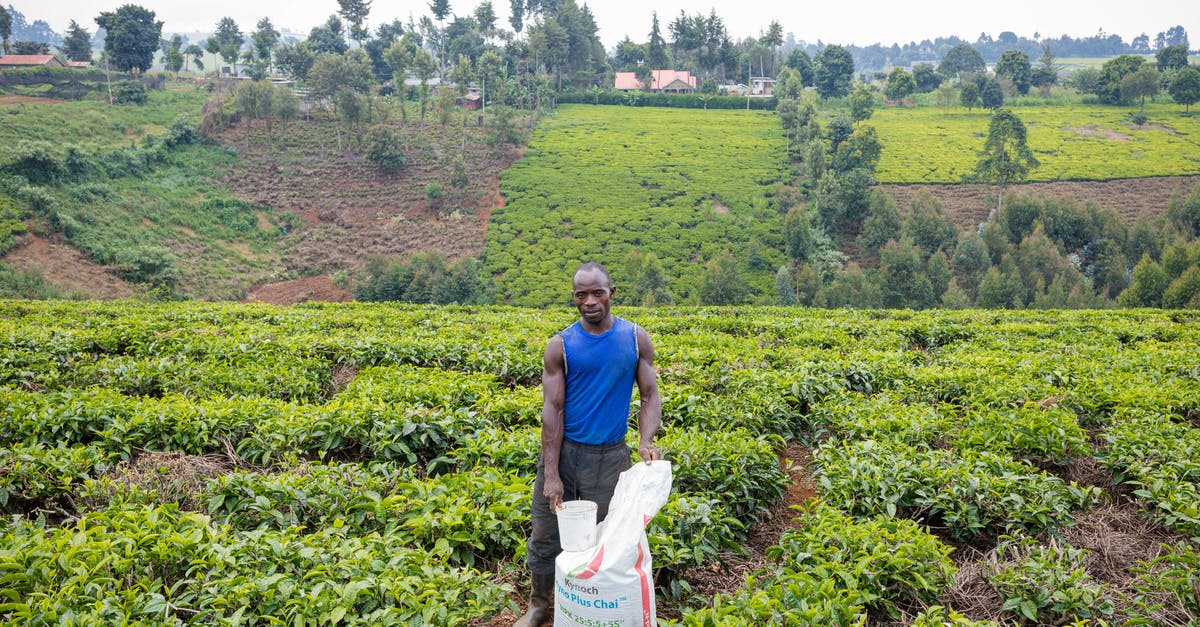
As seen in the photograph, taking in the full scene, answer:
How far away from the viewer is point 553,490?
4160mm

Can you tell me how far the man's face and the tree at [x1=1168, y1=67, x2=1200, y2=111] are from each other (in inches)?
3408

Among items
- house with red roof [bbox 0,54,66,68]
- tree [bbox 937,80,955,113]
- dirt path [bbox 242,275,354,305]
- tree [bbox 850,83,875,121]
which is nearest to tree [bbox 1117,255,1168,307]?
dirt path [bbox 242,275,354,305]

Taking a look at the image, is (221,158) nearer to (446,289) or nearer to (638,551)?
(446,289)

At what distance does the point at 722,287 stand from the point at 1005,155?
28.0 meters

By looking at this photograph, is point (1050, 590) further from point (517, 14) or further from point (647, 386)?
point (517, 14)

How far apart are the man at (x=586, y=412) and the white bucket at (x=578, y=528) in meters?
0.25

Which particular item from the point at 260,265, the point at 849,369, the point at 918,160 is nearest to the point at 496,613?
the point at 849,369

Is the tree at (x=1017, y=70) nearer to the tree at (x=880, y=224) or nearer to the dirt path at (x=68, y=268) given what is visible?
the tree at (x=880, y=224)

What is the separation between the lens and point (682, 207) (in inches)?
1927

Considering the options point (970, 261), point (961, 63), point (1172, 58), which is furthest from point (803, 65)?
point (970, 261)

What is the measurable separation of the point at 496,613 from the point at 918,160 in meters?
61.2

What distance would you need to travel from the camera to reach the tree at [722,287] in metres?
35.4

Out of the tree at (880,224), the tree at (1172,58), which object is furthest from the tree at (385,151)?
the tree at (1172,58)

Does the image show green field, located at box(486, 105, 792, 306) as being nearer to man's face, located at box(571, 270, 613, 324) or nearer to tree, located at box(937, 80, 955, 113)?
tree, located at box(937, 80, 955, 113)
